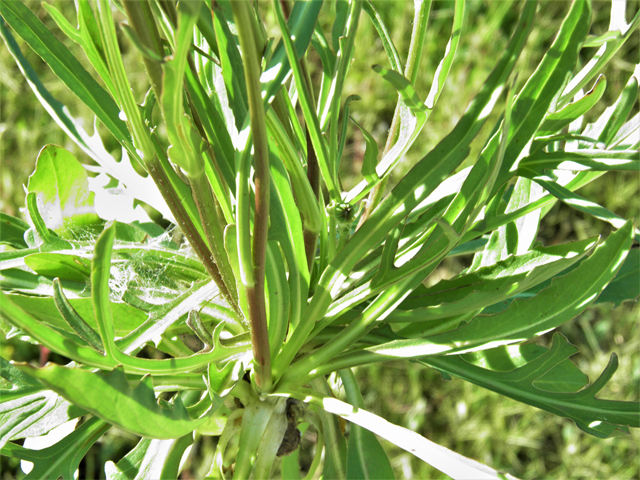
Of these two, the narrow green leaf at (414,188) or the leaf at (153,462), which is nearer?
the narrow green leaf at (414,188)

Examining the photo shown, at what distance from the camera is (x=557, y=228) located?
5.40 ft

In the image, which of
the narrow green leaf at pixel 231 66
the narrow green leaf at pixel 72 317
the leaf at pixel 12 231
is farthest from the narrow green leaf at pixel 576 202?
the leaf at pixel 12 231

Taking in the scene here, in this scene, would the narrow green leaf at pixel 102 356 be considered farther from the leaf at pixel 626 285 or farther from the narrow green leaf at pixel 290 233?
the leaf at pixel 626 285

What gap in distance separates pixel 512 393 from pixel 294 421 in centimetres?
18

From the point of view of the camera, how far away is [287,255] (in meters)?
0.37

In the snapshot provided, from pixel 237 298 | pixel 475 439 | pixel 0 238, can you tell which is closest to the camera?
pixel 237 298

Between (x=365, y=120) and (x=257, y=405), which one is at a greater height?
→ (x=365, y=120)

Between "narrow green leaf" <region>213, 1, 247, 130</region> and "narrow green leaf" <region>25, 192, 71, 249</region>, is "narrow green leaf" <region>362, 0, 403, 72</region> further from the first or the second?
"narrow green leaf" <region>25, 192, 71, 249</region>

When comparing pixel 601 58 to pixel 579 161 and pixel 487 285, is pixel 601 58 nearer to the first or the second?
pixel 579 161

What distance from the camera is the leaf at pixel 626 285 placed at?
52cm

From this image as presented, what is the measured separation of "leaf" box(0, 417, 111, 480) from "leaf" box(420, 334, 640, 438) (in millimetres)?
298

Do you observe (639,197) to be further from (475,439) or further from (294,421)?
(294,421)

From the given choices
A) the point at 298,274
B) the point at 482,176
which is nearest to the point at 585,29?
the point at 482,176

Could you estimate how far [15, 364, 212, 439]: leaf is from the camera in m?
0.24
